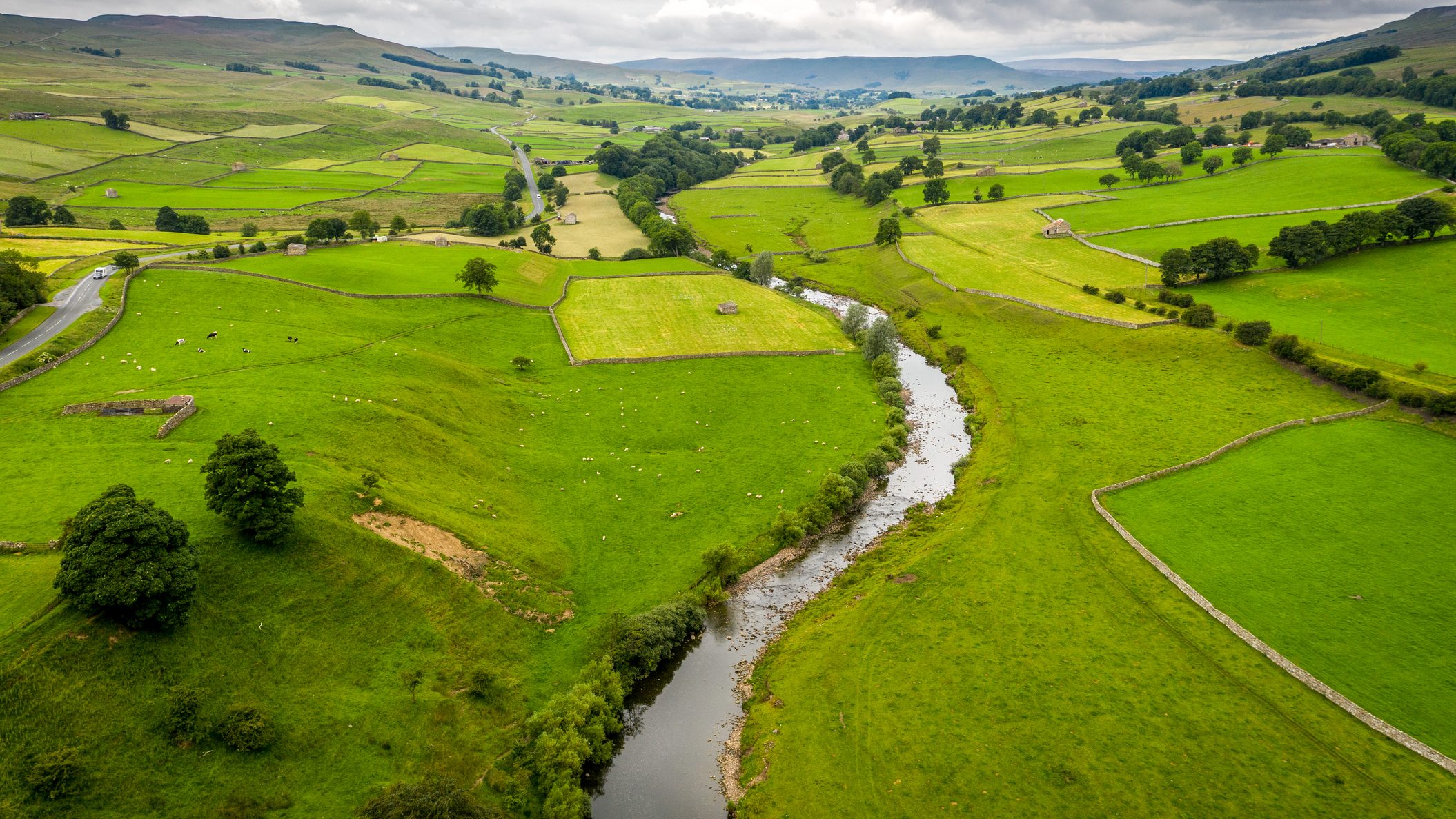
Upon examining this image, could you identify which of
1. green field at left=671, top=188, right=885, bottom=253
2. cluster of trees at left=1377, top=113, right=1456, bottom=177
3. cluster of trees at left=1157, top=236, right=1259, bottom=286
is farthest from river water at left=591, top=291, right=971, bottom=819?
cluster of trees at left=1377, top=113, right=1456, bottom=177

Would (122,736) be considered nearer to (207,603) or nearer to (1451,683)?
(207,603)

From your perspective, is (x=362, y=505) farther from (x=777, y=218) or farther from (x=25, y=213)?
(x=777, y=218)

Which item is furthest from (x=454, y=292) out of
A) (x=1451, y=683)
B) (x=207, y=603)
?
(x=1451, y=683)

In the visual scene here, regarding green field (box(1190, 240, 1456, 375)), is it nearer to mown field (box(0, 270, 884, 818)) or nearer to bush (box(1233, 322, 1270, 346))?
bush (box(1233, 322, 1270, 346))

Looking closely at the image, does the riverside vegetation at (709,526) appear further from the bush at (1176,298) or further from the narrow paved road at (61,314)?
the bush at (1176,298)

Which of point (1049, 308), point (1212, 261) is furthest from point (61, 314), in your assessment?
point (1212, 261)

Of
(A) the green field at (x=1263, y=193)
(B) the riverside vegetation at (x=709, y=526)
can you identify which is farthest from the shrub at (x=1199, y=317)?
(A) the green field at (x=1263, y=193)
